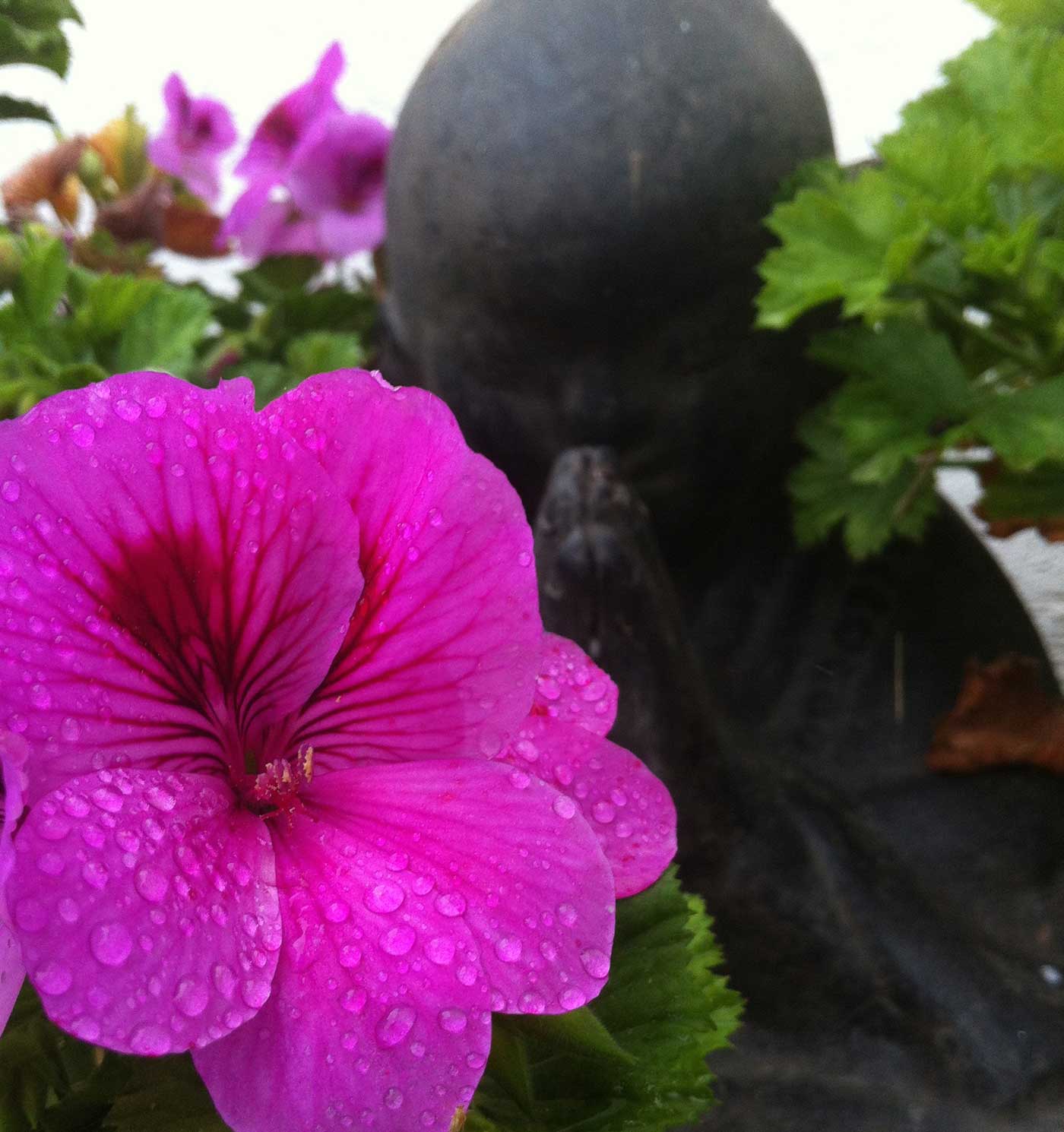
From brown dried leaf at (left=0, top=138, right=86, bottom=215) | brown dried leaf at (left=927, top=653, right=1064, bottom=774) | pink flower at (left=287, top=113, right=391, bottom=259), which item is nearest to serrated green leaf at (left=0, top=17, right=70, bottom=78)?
pink flower at (left=287, top=113, right=391, bottom=259)

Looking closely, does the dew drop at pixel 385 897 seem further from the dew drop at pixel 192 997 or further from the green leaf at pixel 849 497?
the green leaf at pixel 849 497

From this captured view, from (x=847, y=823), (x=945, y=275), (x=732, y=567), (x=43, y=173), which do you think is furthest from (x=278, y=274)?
(x=847, y=823)

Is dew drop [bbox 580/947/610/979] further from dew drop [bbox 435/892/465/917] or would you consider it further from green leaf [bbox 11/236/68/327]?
green leaf [bbox 11/236/68/327]

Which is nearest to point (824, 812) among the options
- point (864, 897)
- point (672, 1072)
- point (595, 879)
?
point (864, 897)

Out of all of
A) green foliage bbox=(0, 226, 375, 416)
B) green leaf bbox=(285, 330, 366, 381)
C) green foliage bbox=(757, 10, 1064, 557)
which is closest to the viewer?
green foliage bbox=(0, 226, 375, 416)

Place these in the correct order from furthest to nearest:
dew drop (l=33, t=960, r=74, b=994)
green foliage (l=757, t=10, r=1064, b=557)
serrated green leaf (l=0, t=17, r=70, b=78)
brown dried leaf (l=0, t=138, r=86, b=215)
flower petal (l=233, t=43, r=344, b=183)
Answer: brown dried leaf (l=0, t=138, r=86, b=215) < flower petal (l=233, t=43, r=344, b=183) < green foliage (l=757, t=10, r=1064, b=557) < serrated green leaf (l=0, t=17, r=70, b=78) < dew drop (l=33, t=960, r=74, b=994)

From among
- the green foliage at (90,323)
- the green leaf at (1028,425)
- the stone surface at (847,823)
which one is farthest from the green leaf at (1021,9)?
the green foliage at (90,323)

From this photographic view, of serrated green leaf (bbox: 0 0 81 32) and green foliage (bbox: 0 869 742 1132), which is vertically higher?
serrated green leaf (bbox: 0 0 81 32)
